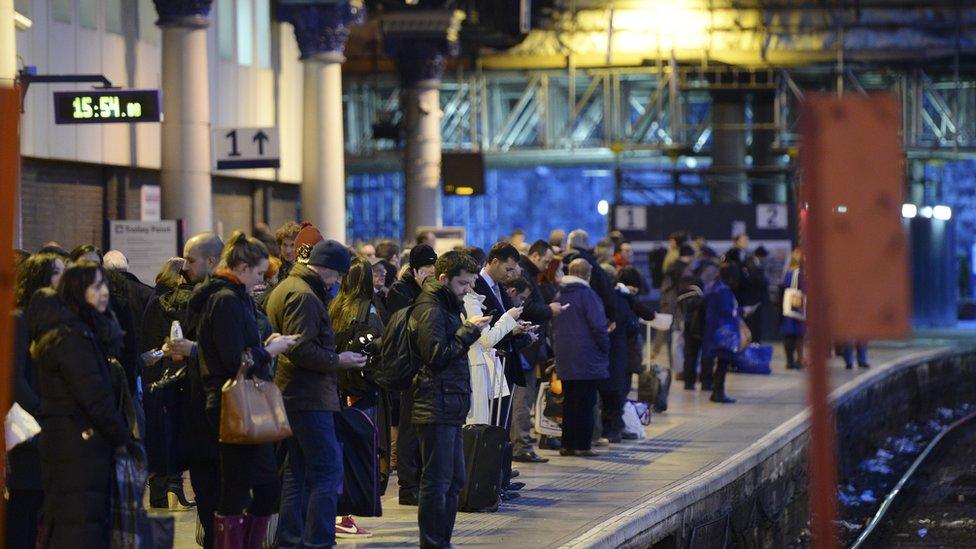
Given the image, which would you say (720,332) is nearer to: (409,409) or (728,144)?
(409,409)

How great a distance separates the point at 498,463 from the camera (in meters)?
12.6

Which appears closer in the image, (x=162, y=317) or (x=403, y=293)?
(x=162, y=317)

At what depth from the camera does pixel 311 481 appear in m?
10.1

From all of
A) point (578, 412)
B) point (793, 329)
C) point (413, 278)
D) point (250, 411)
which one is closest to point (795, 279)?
point (793, 329)

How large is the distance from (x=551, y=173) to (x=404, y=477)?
44125mm

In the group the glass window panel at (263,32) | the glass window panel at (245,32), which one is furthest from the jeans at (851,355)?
the glass window panel at (245,32)

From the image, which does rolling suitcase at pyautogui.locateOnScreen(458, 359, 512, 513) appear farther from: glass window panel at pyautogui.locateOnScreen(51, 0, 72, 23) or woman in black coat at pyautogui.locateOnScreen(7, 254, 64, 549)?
glass window panel at pyautogui.locateOnScreen(51, 0, 72, 23)

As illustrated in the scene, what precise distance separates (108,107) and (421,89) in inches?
589

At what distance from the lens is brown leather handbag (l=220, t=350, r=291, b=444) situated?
9.09m

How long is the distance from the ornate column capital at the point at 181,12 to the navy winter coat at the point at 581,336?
6.53 meters

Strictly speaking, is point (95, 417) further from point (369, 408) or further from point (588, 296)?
point (588, 296)

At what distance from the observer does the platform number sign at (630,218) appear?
35.2m

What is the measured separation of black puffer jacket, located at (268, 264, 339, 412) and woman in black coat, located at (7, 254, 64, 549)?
128 cm

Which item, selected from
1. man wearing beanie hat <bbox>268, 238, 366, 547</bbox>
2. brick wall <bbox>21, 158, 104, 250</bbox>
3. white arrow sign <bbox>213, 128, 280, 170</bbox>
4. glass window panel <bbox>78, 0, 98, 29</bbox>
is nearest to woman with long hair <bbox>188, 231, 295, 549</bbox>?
→ man wearing beanie hat <bbox>268, 238, 366, 547</bbox>
